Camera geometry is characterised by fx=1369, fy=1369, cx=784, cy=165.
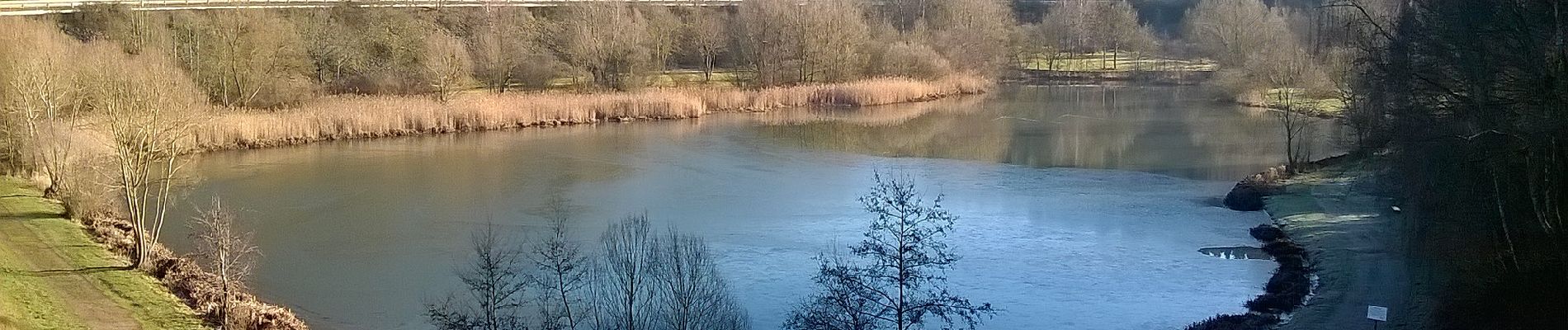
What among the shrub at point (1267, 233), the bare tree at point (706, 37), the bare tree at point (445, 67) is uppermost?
the bare tree at point (706, 37)

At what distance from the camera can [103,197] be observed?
1802 centimetres

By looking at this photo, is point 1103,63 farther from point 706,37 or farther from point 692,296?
point 692,296

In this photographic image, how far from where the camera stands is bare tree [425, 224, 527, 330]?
11.8 metres

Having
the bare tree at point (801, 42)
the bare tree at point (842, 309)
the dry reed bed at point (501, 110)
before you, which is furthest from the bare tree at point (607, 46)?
the bare tree at point (842, 309)

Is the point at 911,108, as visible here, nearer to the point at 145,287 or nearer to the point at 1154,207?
the point at 1154,207

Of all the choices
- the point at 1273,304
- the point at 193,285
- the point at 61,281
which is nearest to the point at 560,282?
the point at 193,285

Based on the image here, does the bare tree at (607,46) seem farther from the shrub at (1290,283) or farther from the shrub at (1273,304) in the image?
the shrub at (1273,304)

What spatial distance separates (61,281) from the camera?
1416cm

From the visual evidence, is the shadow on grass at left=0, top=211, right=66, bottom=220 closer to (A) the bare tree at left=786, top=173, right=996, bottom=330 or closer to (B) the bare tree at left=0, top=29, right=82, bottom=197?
(B) the bare tree at left=0, top=29, right=82, bottom=197

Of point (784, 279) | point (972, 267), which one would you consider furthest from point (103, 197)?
point (972, 267)

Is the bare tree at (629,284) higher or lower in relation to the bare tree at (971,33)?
lower

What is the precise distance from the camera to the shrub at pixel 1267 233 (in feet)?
59.3

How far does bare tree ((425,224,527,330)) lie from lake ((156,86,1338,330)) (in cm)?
44

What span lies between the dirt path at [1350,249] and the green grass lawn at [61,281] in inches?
441
